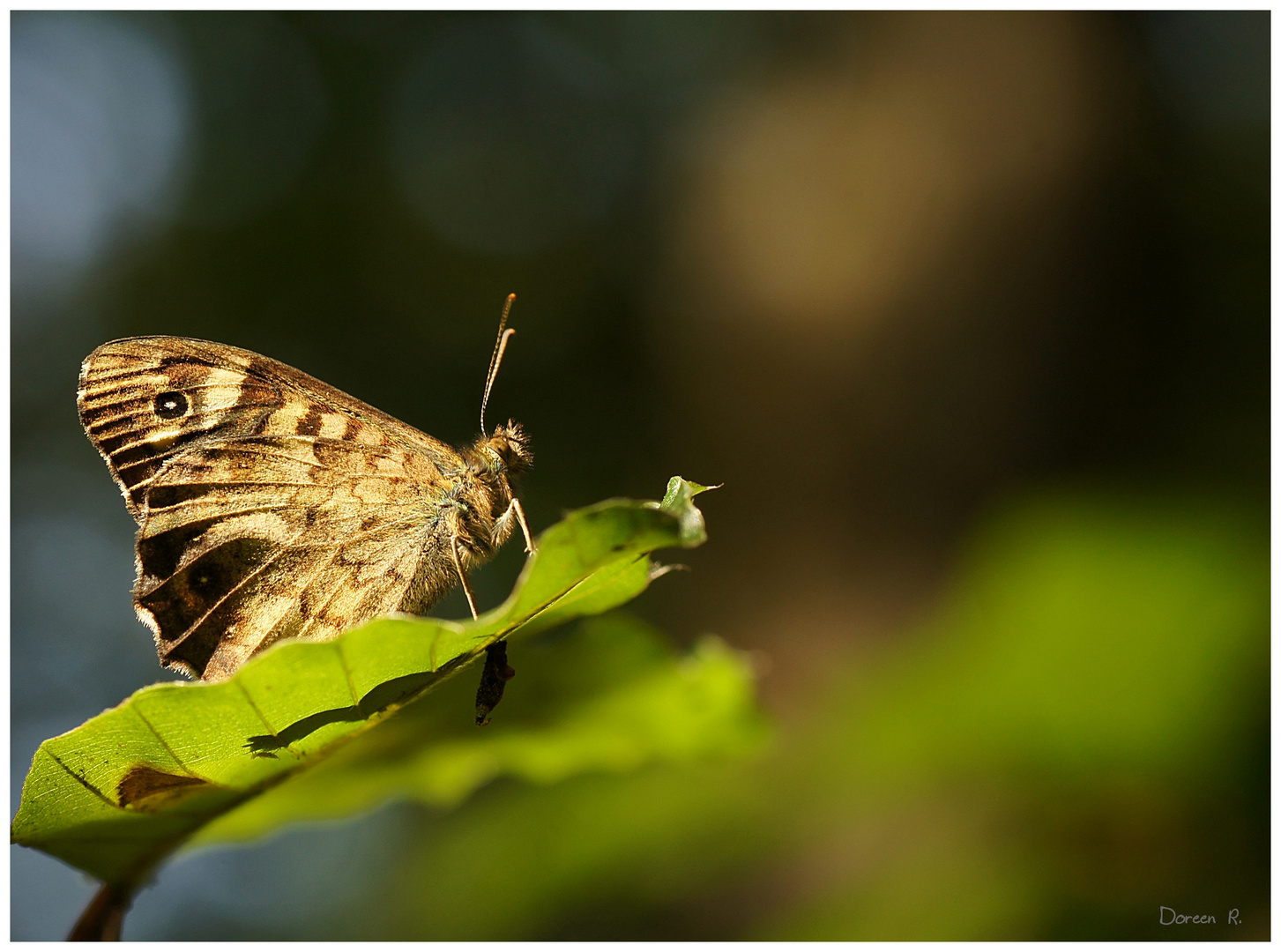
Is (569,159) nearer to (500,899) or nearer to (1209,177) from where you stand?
(1209,177)

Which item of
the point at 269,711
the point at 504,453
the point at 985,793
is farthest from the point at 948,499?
the point at 269,711

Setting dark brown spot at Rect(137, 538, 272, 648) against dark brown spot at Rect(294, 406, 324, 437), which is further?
dark brown spot at Rect(294, 406, 324, 437)

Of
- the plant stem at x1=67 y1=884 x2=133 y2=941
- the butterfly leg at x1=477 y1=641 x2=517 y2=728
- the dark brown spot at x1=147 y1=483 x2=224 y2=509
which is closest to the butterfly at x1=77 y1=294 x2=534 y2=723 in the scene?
the dark brown spot at x1=147 y1=483 x2=224 y2=509

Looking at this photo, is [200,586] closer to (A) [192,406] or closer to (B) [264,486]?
(B) [264,486]

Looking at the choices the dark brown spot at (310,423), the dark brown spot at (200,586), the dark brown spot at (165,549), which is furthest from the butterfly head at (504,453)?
the dark brown spot at (165,549)

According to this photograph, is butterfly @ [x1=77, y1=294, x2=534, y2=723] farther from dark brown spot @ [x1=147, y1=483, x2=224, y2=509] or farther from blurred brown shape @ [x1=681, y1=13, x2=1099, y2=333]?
blurred brown shape @ [x1=681, y1=13, x2=1099, y2=333]

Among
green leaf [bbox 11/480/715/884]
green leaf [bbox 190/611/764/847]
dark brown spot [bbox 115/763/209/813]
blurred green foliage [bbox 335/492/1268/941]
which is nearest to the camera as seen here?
green leaf [bbox 11/480/715/884]

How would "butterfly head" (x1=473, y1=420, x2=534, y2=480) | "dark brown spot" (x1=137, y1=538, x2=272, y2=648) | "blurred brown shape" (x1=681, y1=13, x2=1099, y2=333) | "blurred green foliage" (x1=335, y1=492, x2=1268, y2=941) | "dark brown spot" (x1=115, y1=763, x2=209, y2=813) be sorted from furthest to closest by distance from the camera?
"blurred brown shape" (x1=681, y1=13, x2=1099, y2=333)
"blurred green foliage" (x1=335, y1=492, x2=1268, y2=941)
"butterfly head" (x1=473, y1=420, x2=534, y2=480)
"dark brown spot" (x1=137, y1=538, x2=272, y2=648)
"dark brown spot" (x1=115, y1=763, x2=209, y2=813)
